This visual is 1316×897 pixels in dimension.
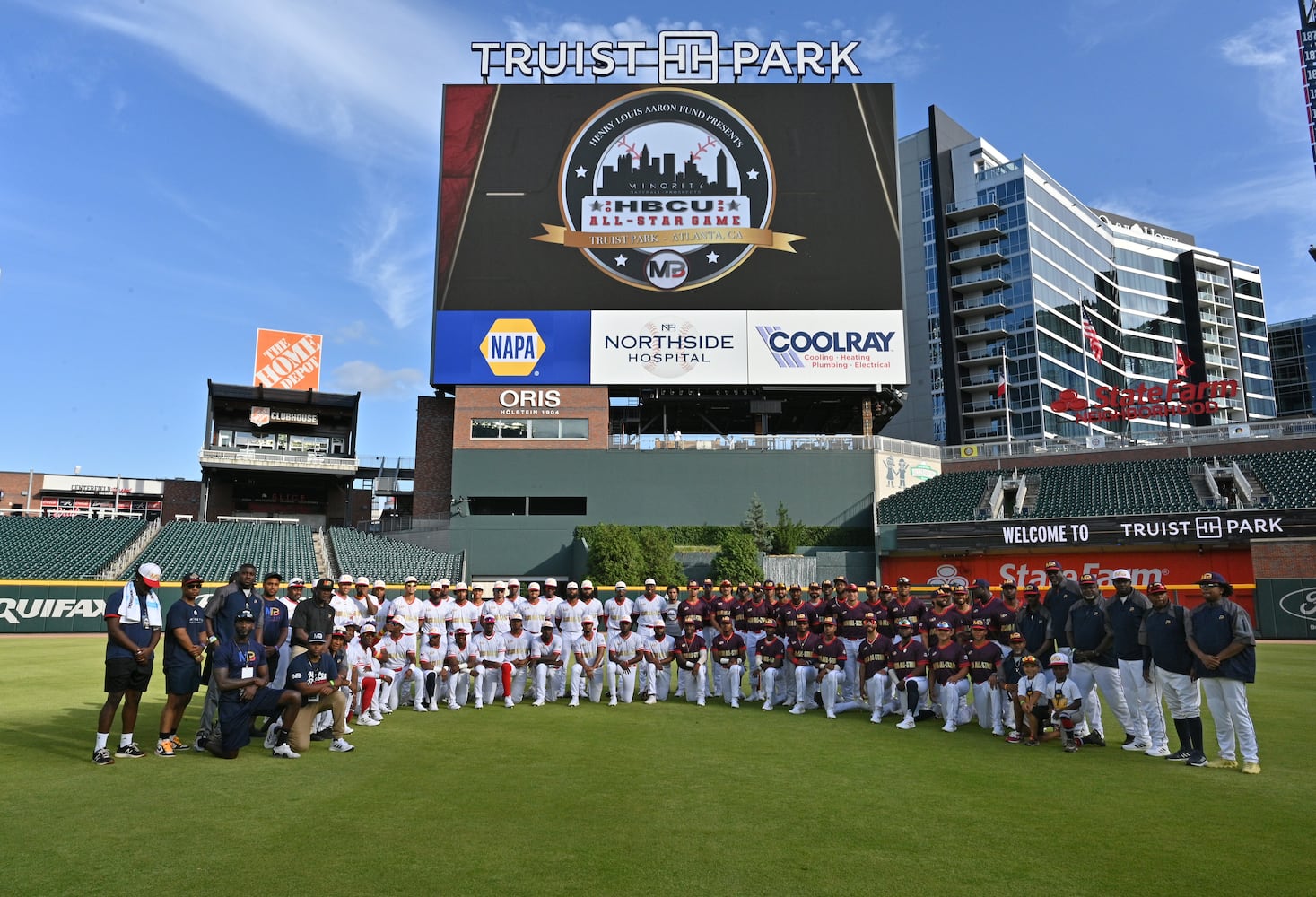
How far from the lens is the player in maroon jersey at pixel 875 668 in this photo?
1355 centimetres

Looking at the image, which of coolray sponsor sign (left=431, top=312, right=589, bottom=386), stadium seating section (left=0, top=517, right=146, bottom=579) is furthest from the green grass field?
→ coolray sponsor sign (left=431, top=312, right=589, bottom=386)

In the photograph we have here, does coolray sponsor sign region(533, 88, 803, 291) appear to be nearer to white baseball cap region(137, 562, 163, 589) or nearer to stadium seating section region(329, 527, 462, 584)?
stadium seating section region(329, 527, 462, 584)

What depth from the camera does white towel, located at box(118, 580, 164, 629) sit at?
9544 millimetres

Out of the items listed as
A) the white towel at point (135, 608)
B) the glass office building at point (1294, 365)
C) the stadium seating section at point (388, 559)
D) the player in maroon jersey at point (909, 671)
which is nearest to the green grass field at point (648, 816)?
the player in maroon jersey at point (909, 671)

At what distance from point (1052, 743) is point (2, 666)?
20535 mm

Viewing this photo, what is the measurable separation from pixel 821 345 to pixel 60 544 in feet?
122

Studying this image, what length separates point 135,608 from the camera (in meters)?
9.67

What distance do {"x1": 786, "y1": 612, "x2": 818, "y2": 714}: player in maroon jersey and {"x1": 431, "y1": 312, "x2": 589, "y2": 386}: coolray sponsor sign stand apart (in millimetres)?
33841

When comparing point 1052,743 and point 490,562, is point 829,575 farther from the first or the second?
point 1052,743

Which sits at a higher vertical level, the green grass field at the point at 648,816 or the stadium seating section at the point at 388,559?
the stadium seating section at the point at 388,559

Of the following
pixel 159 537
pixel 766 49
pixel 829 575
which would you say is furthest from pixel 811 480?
pixel 159 537

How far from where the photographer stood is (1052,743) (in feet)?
37.8

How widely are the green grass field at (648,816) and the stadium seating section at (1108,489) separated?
30238 millimetres

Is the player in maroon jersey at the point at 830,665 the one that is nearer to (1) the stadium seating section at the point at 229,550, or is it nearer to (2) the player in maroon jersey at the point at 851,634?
(2) the player in maroon jersey at the point at 851,634
